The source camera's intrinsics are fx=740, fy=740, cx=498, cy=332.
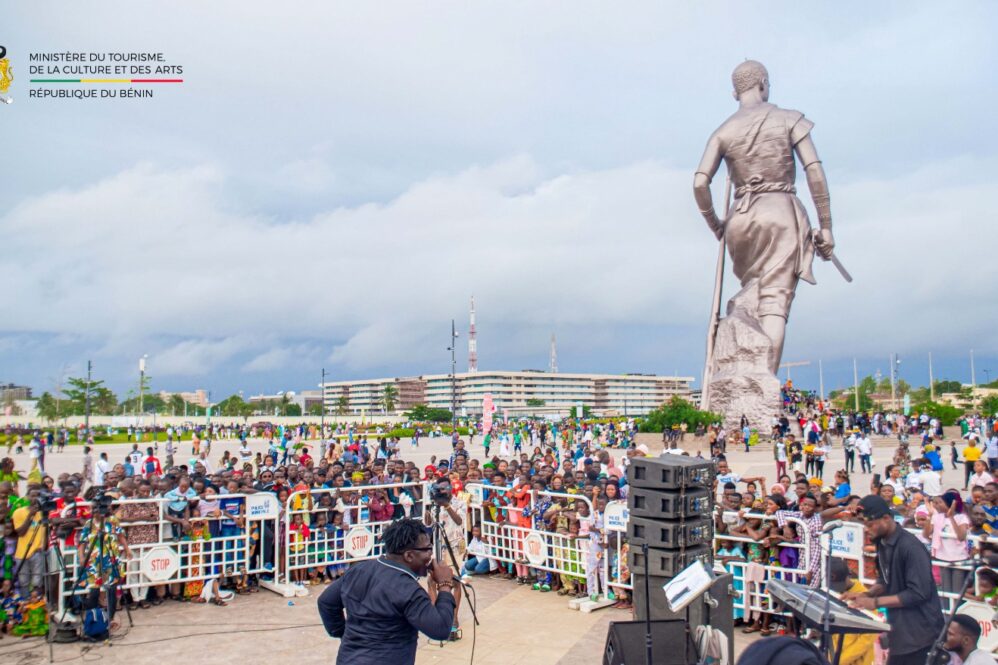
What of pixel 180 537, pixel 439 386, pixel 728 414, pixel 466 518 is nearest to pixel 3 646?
pixel 180 537

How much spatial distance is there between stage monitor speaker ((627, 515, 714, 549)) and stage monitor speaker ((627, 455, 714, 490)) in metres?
0.30

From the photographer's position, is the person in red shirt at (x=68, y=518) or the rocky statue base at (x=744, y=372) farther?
the rocky statue base at (x=744, y=372)

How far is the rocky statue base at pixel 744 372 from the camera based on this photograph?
32.3 m

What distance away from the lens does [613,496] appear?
9.52 metres

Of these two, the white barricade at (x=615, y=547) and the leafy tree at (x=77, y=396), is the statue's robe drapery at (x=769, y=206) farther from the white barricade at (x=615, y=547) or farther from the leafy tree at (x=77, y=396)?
the leafy tree at (x=77, y=396)

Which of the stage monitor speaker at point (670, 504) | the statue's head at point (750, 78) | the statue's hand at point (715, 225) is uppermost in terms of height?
the statue's head at point (750, 78)

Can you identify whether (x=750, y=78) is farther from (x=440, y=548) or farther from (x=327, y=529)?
(x=440, y=548)

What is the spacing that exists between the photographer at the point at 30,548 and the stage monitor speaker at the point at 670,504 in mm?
6353

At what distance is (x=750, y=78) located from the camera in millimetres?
34438

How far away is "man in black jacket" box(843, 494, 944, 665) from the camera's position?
179 inches

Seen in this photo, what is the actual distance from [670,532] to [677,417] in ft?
98.5

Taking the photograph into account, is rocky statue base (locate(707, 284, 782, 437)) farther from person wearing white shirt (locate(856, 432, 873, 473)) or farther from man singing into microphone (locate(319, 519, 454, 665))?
man singing into microphone (locate(319, 519, 454, 665))

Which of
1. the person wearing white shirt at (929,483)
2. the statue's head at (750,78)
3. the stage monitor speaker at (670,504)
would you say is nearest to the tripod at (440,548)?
the stage monitor speaker at (670,504)

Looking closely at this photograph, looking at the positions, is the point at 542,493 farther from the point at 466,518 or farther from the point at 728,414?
the point at 728,414
